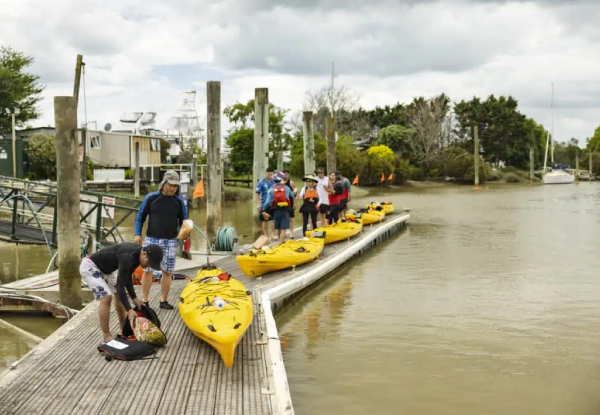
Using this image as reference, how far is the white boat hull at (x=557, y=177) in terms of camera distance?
67062mm

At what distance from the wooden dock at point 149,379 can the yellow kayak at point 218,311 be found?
9.0 inches

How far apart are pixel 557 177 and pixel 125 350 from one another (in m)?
66.4

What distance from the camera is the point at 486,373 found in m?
8.18

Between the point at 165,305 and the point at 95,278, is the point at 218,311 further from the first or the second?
the point at 165,305

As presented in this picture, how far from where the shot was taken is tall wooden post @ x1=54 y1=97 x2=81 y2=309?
9328mm

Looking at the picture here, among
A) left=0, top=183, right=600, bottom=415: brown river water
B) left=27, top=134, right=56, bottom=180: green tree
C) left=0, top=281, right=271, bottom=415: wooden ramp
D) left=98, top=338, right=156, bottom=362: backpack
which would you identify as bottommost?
left=0, top=183, right=600, bottom=415: brown river water

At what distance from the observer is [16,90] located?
36.7 meters

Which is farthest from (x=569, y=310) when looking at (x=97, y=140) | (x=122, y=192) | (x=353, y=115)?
Answer: (x=353, y=115)

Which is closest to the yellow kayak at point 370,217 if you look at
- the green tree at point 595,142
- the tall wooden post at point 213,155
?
the tall wooden post at point 213,155

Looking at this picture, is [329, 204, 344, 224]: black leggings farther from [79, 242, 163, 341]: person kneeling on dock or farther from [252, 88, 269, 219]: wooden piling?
[79, 242, 163, 341]: person kneeling on dock

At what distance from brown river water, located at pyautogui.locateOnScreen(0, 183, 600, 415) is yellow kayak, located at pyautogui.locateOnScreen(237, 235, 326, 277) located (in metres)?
0.72

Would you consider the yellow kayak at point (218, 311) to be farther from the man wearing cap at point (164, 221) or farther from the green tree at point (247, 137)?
the green tree at point (247, 137)

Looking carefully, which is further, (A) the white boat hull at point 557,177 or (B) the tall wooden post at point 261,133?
(A) the white boat hull at point 557,177

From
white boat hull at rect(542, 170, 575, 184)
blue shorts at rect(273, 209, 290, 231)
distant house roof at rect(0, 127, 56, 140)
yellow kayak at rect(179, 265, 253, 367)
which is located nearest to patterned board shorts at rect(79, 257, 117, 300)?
yellow kayak at rect(179, 265, 253, 367)
